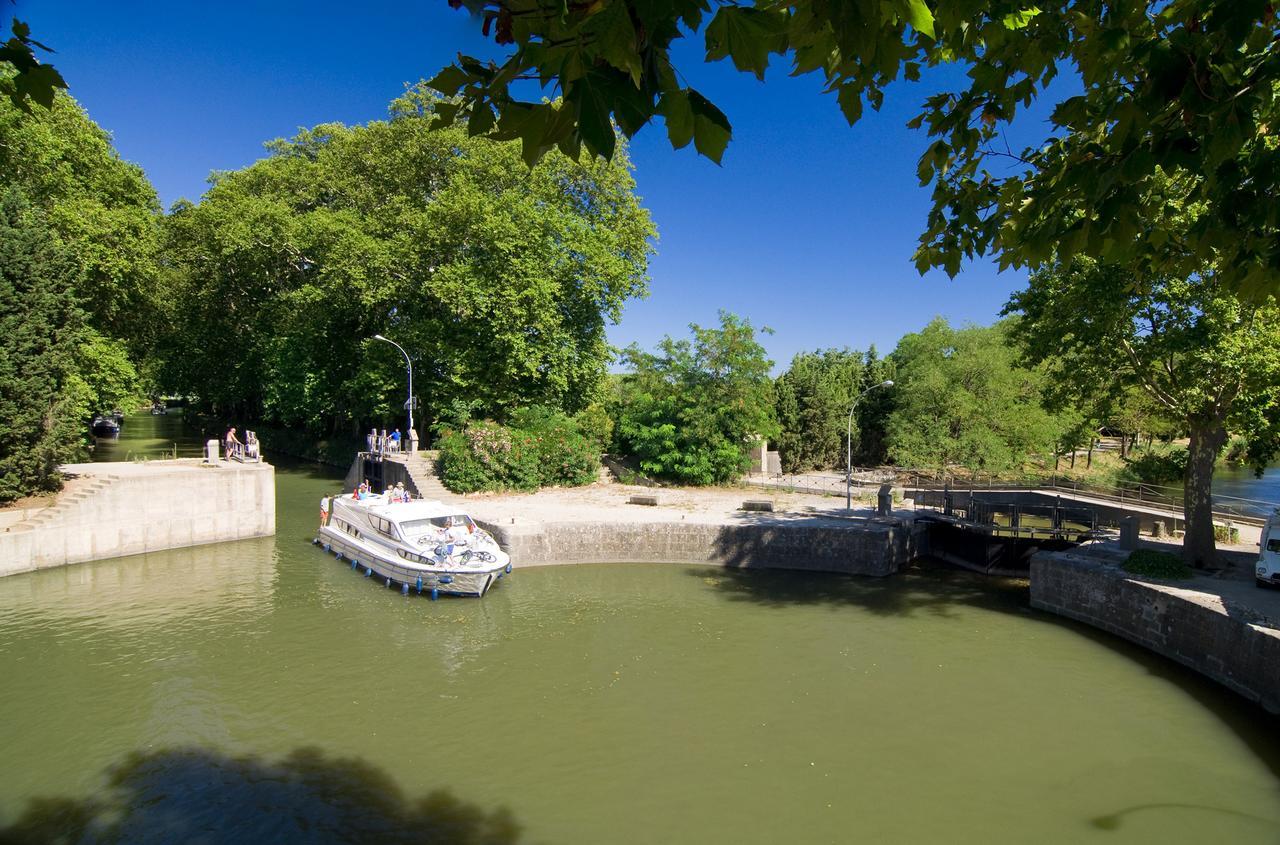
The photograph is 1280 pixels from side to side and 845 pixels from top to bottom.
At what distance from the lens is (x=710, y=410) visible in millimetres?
29531

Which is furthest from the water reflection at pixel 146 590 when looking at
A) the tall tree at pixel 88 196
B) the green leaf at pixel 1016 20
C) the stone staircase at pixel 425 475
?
the green leaf at pixel 1016 20

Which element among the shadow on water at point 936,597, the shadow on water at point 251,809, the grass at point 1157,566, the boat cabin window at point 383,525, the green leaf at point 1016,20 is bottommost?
the shadow on water at point 251,809

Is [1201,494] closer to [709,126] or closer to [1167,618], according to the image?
[1167,618]

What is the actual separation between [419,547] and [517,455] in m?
9.09

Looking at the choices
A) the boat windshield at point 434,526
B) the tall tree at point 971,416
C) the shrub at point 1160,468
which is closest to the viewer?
the boat windshield at point 434,526

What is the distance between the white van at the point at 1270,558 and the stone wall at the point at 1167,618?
188cm

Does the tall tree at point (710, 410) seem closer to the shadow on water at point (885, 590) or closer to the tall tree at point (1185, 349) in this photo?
the shadow on water at point (885, 590)

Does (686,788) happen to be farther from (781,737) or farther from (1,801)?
(1,801)

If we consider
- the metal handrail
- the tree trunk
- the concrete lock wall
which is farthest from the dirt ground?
the tree trunk

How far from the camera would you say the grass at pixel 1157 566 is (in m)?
15.2

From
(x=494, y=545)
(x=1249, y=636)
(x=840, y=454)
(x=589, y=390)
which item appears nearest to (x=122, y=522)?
(x=494, y=545)

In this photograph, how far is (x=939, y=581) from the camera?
2009cm

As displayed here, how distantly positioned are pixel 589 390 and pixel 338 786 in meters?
23.6

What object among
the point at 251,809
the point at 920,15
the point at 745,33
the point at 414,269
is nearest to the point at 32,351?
the point at 414,269
